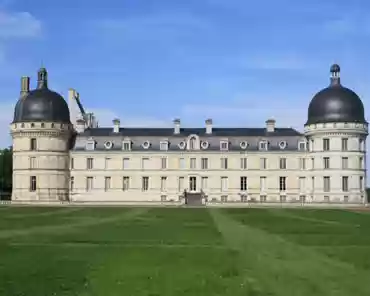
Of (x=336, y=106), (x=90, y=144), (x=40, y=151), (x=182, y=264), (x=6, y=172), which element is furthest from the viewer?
(x=6, y=172)

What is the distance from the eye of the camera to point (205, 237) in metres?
20.7

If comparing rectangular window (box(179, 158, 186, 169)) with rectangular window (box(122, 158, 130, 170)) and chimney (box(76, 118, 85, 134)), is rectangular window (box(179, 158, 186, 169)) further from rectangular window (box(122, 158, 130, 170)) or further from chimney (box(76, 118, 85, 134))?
chimney (box(76, 118, 85, 134))

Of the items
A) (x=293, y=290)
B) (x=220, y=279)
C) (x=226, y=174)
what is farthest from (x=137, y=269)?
(x=226, y=174)

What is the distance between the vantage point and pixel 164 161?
71.2 meters

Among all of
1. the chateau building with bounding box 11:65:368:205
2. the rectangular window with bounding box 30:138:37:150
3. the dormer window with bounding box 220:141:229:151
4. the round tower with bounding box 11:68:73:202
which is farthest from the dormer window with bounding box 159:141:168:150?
the rectangular window with bounding box 30:138:37:150

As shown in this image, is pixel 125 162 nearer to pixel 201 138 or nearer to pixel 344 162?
pixel 201 138

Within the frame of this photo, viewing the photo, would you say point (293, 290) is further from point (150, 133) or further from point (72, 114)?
point (72, 114)

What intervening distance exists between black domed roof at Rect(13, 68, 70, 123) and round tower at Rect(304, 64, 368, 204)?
93.9 ft

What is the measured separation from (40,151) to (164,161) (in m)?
14.1

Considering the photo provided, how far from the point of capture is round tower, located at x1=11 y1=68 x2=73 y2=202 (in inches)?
2741

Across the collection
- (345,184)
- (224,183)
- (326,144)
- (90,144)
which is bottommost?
(345,184)

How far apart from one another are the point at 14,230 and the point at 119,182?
158 feet

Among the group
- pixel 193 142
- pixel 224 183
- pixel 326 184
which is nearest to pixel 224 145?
pixel 193 142

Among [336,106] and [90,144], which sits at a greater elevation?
[336,106]
